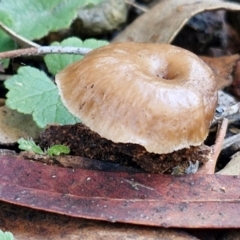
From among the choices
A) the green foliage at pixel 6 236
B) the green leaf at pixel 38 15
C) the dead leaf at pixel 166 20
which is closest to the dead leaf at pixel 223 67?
the dead leaf at pixel 166 20

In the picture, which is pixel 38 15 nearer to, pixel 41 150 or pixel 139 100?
pixel 41 150

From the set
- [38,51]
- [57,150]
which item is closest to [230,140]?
[57,150]

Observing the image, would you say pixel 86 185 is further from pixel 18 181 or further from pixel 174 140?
pixel 174 140

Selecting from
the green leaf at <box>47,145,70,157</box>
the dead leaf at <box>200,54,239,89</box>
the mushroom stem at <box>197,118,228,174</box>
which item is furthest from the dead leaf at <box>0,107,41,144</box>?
the dead leaf at <box>200,54,239,89</box>

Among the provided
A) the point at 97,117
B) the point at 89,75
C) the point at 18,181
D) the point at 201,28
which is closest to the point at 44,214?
the point at 18,181

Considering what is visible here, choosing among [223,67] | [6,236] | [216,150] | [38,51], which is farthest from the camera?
[223,67]

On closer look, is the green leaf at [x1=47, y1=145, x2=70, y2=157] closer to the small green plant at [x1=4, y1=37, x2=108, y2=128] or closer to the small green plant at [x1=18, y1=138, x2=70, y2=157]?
the small green plant at [x1=18, y1=138, x2=70, y2=157]
